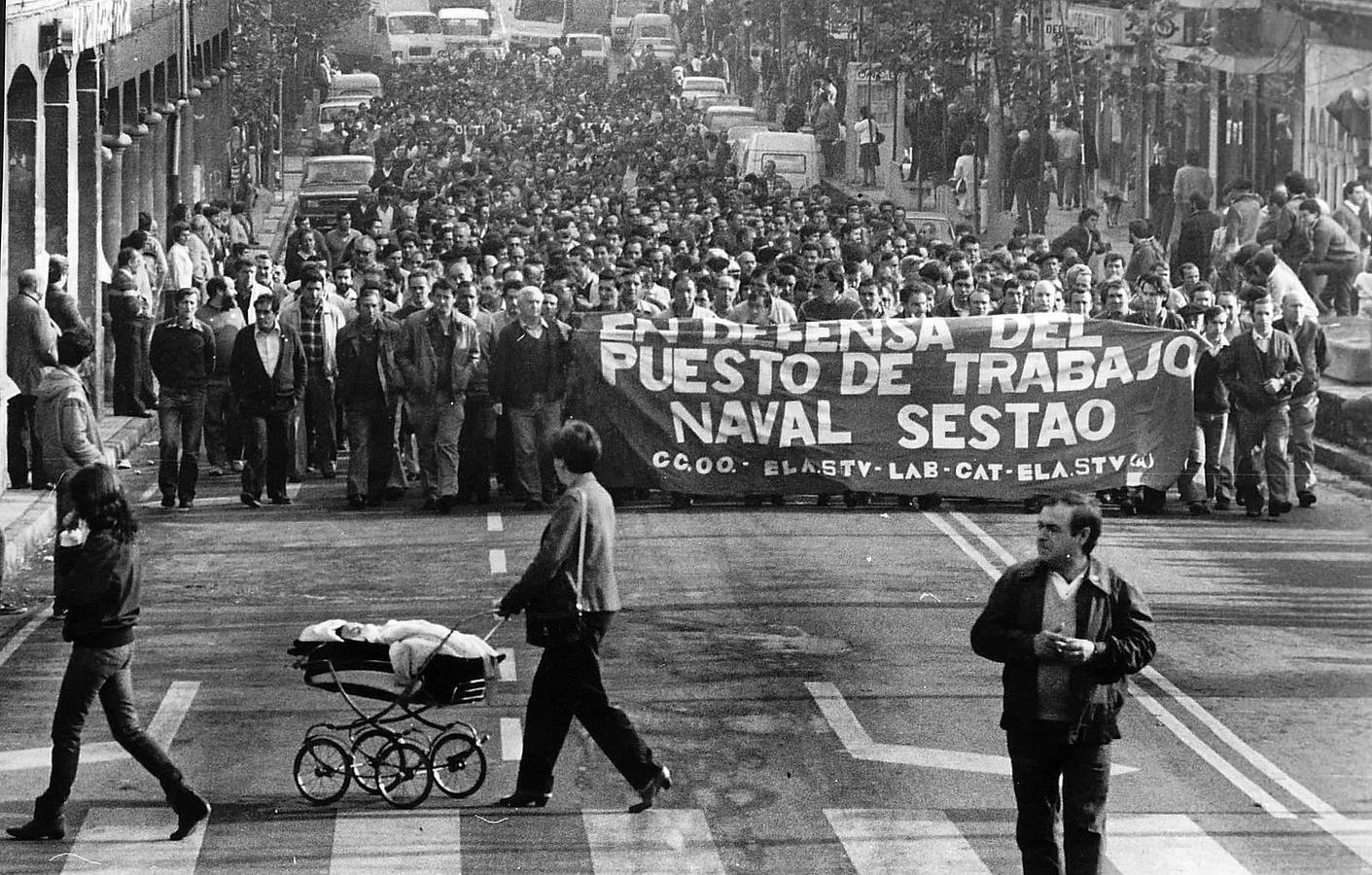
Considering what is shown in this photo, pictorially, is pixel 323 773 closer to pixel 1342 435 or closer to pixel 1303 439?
pixel 1303 439

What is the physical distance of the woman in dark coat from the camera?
446 inches

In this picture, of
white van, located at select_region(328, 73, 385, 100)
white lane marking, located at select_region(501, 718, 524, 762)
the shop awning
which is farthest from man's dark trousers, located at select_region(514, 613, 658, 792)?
white van, located at select_region(328, 73, 385, 100)

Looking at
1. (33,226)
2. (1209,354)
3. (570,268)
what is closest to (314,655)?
(1209,354)

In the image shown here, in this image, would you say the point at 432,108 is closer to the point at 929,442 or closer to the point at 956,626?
the point at 929,442

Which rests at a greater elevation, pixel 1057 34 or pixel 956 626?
pixel 1057 34

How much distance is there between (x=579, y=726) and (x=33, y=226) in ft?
47.6

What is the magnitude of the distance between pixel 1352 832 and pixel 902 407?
917 centimetres

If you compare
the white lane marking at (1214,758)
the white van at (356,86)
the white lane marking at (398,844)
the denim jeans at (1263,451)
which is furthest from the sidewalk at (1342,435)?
the white van at (356,86)

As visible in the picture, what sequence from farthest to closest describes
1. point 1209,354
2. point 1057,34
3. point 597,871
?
point 1057,34 → point 1209,354 → point 597,871

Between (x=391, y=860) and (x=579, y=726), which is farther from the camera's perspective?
(x=579, y=726)

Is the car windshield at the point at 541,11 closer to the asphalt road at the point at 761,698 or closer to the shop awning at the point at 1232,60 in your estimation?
the shop awning at the point at 1232,60

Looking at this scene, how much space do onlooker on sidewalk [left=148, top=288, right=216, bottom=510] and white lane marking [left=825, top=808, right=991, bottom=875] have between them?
9.81m

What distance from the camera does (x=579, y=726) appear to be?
13164 millimetres

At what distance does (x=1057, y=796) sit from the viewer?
949 cm
